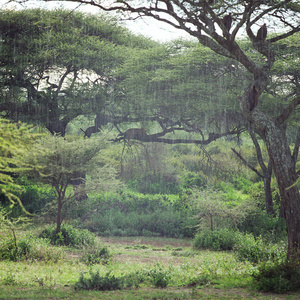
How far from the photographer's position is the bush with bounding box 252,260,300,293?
5969mm

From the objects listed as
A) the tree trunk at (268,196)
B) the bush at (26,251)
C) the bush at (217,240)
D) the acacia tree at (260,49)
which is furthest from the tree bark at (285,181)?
the tree trunk at (268,196)

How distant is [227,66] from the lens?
604 inches

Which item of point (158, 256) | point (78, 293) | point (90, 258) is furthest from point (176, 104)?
point (78, 293)

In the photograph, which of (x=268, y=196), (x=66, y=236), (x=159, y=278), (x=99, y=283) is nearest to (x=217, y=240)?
(x=268, y=196)

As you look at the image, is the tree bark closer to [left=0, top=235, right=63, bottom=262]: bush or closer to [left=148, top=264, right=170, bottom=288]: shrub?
[left=148, top=264, right=170, bottom=288]: shrub

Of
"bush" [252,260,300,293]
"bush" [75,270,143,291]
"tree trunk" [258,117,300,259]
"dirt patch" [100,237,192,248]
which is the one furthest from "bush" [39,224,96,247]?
"tree trunk" [258,117,300,259]

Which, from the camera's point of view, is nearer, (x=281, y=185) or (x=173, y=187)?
(x=281, y=185)

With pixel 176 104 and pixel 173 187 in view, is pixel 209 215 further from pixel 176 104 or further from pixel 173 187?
pixel 173 187

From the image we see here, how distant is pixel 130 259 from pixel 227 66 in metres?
9.38

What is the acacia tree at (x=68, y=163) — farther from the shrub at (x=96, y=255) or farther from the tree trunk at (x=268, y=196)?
the tree trunk at (x=268, y=196)

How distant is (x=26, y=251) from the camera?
940 cm

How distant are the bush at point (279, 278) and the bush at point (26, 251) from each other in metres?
5.54

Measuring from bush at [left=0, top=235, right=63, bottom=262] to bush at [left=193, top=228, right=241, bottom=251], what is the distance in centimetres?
529

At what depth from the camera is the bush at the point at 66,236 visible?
488 inches
